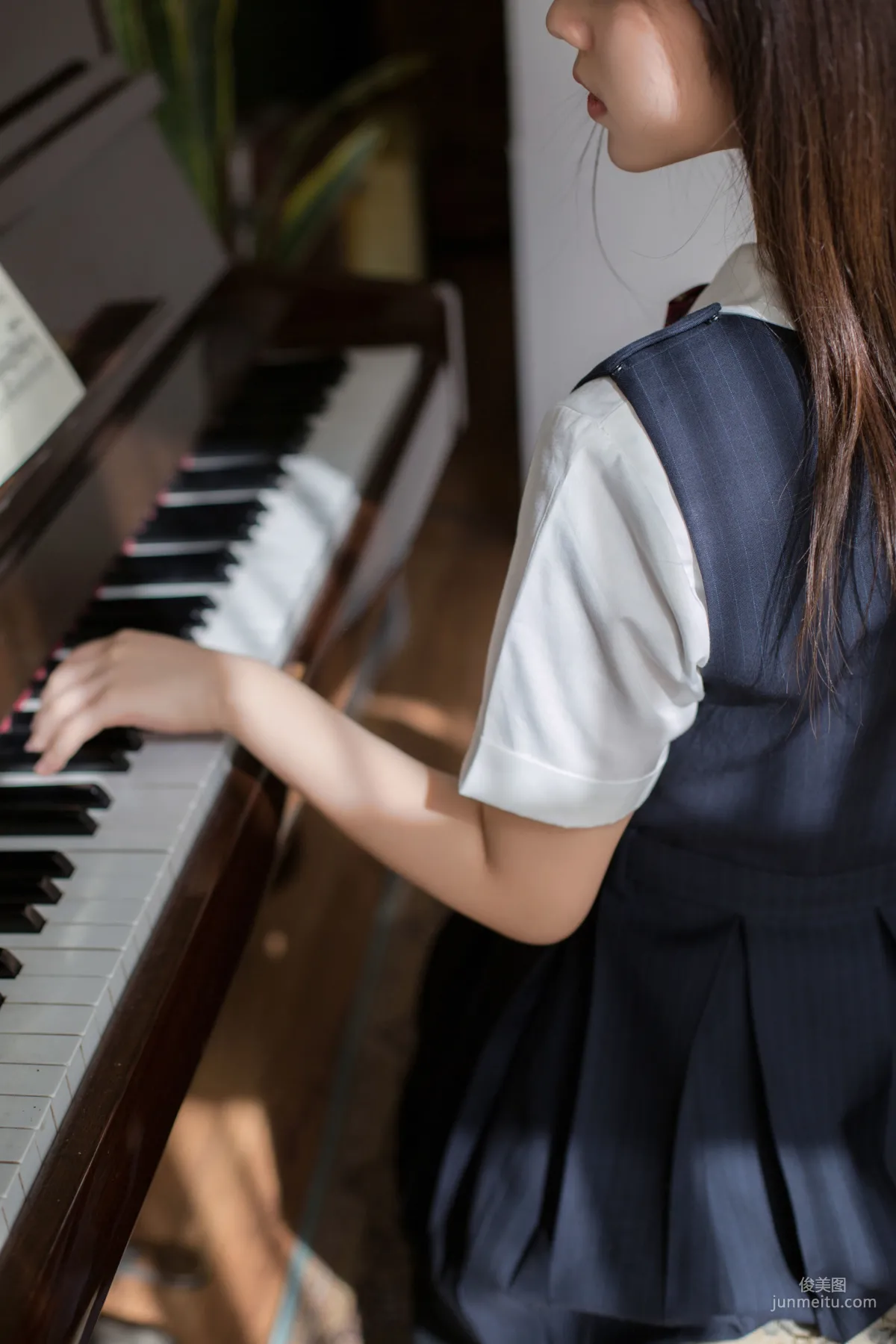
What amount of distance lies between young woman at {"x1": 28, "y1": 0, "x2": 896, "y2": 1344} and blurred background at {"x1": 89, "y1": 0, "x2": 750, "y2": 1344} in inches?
6.2

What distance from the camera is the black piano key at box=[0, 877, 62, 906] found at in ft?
2.85

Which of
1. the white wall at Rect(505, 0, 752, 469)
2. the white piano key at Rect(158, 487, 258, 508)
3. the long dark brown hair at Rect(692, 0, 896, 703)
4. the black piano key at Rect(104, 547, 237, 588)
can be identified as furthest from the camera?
the white piano key at Rect(158, 487, 258, 508)

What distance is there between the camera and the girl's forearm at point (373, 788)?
0.87m

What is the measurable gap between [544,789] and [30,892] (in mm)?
A: 352

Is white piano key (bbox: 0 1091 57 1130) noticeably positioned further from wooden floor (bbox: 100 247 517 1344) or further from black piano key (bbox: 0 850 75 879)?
wooden floor (bbox: 100 247 517 1344)

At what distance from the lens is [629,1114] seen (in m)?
0.91

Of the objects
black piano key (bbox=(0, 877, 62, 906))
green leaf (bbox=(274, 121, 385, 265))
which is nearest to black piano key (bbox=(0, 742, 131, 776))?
black piano key (bbox=(0, 877, 62, 906))

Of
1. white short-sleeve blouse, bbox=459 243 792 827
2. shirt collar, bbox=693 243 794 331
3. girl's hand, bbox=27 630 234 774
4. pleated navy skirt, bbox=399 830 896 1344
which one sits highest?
shirt collar, bbox=693 243 794 331

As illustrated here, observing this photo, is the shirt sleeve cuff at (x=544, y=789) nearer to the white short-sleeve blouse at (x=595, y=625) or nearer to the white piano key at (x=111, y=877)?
the white short-sleeve blouse at (x=595, y=625)

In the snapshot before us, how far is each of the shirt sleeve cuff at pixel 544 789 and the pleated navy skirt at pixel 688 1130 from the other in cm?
16

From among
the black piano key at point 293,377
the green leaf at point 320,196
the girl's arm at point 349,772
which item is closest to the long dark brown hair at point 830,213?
the girl's arm at point 349,772

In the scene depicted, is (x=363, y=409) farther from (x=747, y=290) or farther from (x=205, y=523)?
(x=747, y=290)

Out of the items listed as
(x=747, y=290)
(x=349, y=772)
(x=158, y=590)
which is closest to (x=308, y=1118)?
(x=158, y=590)

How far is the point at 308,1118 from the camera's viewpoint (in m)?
1.59
